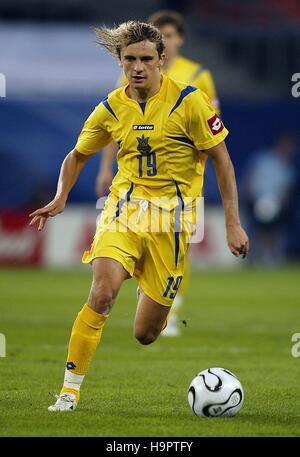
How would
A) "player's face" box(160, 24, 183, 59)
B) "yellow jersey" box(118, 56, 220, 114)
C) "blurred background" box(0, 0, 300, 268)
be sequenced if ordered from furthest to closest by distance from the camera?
"blurred background" box(0, 0, 300, 268)
"yellow jersey" box(118, 56, 220, 114)
"player's face" box(160, 24, 183, 59)

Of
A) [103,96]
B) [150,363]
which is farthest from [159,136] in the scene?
[103,96]

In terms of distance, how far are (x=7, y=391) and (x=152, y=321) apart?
111 cm

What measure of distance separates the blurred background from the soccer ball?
1239 centimetres

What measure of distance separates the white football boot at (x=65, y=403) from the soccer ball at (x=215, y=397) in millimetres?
697

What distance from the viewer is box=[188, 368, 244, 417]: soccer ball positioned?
6398 mm

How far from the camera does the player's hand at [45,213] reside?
6715 mm

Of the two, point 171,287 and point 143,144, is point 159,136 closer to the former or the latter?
point 143,144

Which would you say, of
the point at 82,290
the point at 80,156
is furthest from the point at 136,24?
the point at 82,290

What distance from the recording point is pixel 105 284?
21.3ft

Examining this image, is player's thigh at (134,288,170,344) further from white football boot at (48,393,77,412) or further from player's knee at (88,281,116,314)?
white football boot at (48,393,77,412)

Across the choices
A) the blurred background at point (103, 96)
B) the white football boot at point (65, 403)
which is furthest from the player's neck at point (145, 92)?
the blurred background at point (103, 96)

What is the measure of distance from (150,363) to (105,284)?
2612mm

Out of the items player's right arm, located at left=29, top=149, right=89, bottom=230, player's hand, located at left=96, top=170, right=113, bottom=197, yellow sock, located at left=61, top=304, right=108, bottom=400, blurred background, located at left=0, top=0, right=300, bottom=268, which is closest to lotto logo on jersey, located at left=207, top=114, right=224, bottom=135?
player's right arm, located at left=29, top=149, right=89, bottom=230
